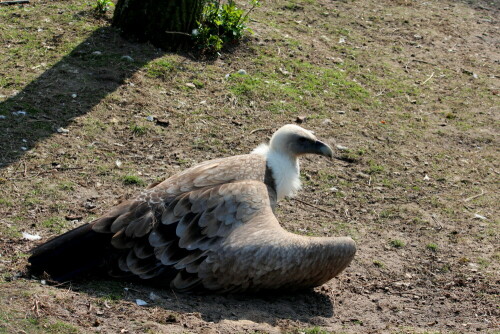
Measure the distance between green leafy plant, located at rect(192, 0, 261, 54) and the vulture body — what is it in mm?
4704

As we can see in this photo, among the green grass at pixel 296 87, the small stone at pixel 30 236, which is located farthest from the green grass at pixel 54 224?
the green grass at pixel 296 87

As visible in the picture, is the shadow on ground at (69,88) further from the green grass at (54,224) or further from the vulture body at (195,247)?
the vulture body at (195,247)

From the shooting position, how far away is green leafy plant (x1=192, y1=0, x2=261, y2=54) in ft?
33.8

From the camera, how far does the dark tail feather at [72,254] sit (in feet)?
18.2

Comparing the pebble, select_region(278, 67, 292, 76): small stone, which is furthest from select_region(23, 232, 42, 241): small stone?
select_region(278, 67, 292, 76): small stone

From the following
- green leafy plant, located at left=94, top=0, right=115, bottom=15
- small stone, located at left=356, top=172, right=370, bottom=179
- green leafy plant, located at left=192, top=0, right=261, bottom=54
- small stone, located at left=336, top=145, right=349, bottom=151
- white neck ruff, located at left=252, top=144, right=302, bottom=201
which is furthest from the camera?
green leafy plant, located at left=94, top=0, right=115, bottom=15

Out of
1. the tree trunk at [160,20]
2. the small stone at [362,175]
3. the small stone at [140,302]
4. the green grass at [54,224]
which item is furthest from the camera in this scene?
the tree trunk at [160,20]

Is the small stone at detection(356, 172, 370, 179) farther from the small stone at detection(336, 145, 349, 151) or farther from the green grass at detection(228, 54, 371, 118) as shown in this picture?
the green grass at detection(228, 54, 371, 118)

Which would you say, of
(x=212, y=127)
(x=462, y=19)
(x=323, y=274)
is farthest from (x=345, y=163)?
(x=462, y=19)

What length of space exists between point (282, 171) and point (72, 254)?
6.88ft

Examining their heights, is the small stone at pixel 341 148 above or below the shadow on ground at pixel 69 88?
above

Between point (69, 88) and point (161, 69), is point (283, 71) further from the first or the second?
point (69, 88)

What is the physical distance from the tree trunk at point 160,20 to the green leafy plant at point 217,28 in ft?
0.56

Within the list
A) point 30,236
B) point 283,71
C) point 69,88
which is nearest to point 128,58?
point 69,88
